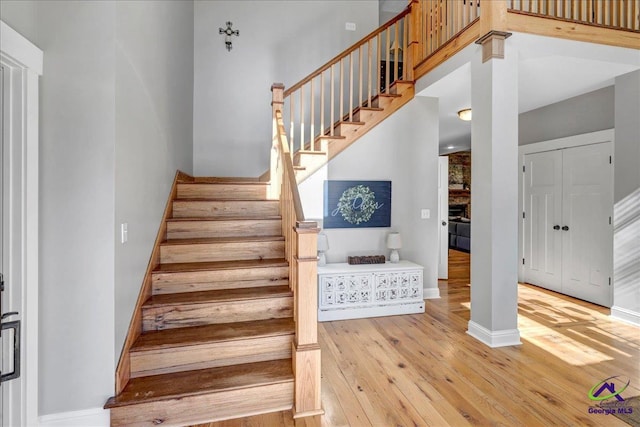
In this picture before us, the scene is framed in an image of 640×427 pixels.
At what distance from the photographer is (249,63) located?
4824mm

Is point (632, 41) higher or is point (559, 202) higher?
point (632, 41)

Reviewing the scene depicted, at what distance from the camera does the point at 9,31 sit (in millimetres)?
1455

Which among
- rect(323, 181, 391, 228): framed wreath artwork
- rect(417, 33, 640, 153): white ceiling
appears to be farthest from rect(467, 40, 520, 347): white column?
rect(323, 181, 391, 228): framed wreath artwork

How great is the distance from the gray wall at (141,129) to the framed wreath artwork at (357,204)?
5.76ft

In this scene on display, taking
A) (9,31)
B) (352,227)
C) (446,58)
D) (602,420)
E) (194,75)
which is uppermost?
(194,75)

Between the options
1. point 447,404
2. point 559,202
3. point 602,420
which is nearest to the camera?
point 602,420

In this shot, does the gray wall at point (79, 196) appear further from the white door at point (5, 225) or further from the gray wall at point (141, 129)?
the white door at point (5, 225)

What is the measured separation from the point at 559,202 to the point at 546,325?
1.91 metres

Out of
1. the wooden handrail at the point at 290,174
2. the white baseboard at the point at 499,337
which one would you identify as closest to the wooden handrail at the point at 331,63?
the wooden handrail at the point at 290,174

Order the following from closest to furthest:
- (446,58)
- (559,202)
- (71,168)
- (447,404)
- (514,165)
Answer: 1. (71,168)
2. (447,404)
3. (514,165)
4. (446,58)
5. (559,202)

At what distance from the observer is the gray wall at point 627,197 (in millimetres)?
3326

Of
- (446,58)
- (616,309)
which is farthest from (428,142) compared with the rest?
(616,309)

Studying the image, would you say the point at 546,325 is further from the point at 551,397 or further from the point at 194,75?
A: the point at 194,75

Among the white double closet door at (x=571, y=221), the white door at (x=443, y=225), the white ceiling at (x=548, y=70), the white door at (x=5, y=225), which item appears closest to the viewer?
the white door at (x=5, y=225)
